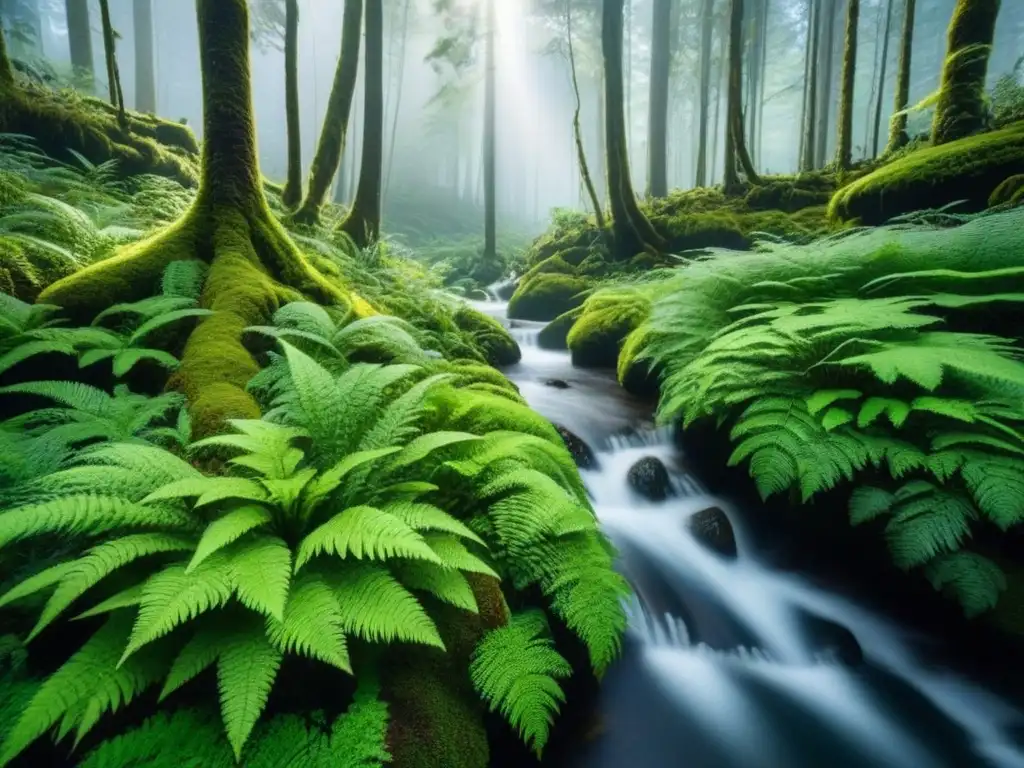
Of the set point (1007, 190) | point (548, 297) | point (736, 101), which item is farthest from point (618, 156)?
point (1007, 190)

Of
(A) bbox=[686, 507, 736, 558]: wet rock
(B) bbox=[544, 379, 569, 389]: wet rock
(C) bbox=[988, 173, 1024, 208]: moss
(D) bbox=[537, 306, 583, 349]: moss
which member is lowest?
(A) bbox=[686, 507, 736, 558]: wet rock

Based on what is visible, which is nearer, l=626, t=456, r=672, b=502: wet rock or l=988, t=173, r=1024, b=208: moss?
l=626, t=456, r=672, b=502: wet rock

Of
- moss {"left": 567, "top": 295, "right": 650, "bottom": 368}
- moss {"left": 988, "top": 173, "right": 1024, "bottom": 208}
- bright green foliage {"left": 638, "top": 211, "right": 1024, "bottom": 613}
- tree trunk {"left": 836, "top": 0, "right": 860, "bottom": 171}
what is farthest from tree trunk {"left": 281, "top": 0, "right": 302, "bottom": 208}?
tree trunk {"left": 836, "top": 0, "right": 860, "bottom": 171}

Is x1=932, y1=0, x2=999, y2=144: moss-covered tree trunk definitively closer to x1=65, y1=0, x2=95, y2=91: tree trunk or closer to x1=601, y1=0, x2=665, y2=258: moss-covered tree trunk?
x1=601, y1=0, x2=665, y2=258: moss-covered tree trunk

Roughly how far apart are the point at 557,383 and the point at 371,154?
223 inches

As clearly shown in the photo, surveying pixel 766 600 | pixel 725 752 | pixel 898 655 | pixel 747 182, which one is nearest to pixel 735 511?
pixel 766 600

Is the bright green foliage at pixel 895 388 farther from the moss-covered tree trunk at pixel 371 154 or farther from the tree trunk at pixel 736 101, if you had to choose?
the tree trunk at pixel 736 101

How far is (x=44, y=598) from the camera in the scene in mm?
1919

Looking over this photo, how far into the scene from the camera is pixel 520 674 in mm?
2139

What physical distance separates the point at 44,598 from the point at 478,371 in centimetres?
337

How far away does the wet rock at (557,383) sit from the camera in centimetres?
734

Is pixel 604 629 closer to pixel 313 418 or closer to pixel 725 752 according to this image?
pixel 725 752

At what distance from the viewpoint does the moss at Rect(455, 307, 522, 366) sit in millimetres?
8078

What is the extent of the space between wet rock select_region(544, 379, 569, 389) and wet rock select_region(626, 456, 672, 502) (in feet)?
8.30
